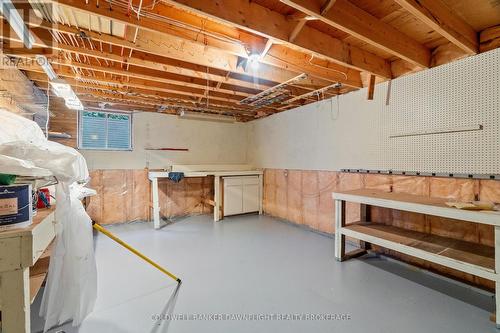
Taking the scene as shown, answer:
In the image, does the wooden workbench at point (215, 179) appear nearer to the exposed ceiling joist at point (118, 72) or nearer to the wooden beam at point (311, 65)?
the exposed ceiling joist at point (118, 72)

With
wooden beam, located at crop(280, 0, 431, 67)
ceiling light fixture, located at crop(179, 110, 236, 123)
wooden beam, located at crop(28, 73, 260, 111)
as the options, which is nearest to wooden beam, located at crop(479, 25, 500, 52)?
wooden beam, located at crop(280, 0, 431, 67)

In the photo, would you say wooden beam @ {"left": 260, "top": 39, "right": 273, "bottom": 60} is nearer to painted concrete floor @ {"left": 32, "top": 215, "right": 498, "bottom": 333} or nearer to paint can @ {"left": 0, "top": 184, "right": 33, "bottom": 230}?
paint can @ {"left": 0, "top": 184, "right": 33, "bottom": 230}

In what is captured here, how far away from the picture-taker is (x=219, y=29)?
1.90 m

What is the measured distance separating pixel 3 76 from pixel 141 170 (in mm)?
2451

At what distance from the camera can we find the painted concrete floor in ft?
5.42

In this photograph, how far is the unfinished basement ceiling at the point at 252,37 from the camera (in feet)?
5.23

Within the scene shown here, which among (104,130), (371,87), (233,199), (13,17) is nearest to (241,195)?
(233,199)

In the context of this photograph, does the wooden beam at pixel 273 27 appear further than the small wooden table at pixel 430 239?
No

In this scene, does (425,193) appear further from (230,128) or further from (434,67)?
(230,128)

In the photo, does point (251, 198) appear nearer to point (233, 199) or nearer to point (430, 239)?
point (233, 199)

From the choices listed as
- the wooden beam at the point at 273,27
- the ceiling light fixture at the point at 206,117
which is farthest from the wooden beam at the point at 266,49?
the ceiling light fixture at the point at 206,117

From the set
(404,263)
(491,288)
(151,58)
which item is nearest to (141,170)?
(151,58)

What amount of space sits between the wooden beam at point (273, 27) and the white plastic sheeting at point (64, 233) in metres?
1.15

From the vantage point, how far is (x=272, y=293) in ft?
6.67
